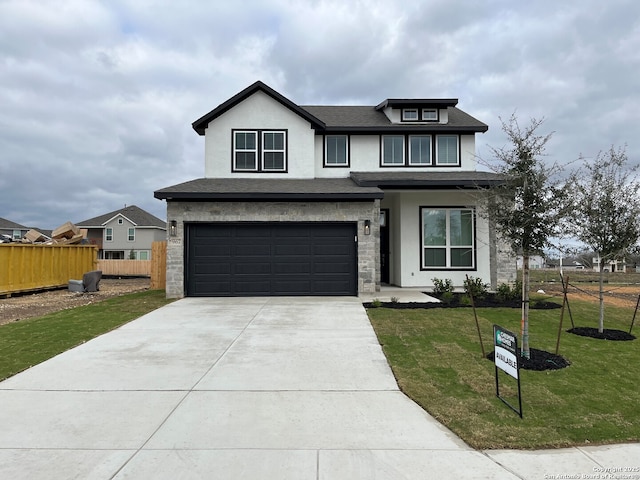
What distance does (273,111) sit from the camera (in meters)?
15.9

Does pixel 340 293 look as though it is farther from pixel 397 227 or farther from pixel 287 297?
pixel 397 227

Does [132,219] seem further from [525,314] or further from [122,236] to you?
[525,314]

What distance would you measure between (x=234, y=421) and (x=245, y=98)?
1370 centimetres

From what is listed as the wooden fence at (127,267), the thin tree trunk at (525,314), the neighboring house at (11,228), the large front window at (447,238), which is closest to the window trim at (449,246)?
the large front window at (447,238)

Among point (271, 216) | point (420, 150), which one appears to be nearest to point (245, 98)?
point (271, 216)

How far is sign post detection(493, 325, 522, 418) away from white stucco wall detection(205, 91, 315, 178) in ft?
38.6

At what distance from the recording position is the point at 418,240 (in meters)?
15.9

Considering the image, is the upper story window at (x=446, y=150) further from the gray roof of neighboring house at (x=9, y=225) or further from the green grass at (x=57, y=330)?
the gray roof of neighboring house at (x=9, y=225)

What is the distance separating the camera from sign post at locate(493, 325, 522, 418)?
14.7ft

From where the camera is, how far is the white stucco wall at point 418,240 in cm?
1568

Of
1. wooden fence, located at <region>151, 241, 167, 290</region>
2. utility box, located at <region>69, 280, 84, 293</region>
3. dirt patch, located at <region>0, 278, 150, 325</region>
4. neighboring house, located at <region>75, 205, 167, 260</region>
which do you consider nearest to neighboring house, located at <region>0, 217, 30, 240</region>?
neighboring house, located at <region>75, 205, 167, 260</region>

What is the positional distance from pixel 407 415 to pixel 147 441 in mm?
2701

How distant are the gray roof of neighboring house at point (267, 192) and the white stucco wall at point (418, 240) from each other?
2.60 metres

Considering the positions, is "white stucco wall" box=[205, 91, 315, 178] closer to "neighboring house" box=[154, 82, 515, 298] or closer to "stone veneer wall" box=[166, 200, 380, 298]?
"neighboring house" box=[154, 82, 515, 298]
